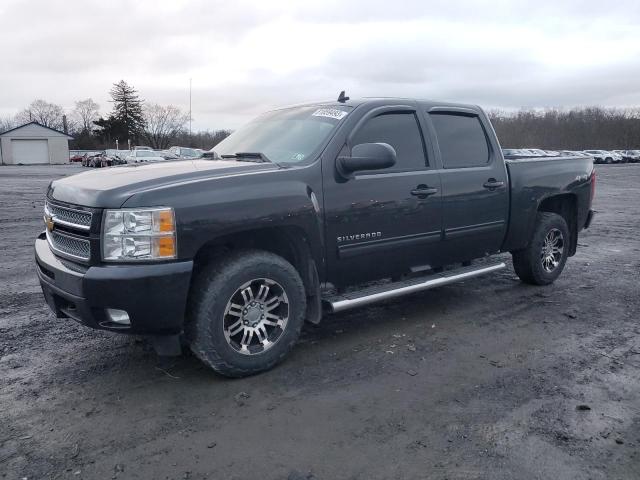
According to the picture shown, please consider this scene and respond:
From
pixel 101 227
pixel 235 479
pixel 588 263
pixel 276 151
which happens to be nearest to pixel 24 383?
pixel 101 227

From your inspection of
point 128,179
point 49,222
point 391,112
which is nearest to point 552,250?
point 391,112

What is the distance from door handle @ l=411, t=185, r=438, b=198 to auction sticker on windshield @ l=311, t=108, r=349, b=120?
87cm

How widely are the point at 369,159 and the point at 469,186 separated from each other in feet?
4.74

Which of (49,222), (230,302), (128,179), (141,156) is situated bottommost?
(230,302)

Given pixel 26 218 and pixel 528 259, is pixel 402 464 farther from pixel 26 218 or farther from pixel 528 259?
pixel 26 218

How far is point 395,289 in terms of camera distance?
14.9ft

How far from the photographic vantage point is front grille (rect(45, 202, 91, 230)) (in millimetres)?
3432

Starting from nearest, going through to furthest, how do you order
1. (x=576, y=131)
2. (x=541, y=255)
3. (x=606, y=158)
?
(x=541, y=255) < (x=606, y=158) < (x=576, y=131)

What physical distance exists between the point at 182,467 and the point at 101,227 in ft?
4.87

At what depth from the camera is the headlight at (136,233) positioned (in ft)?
10.8

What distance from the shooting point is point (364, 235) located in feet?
14.2

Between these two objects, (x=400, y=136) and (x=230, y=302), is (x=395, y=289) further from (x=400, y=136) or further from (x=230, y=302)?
(x=230, y=302)

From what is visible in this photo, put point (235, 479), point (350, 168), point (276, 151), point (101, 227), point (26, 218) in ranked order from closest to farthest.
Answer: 1. point (235, 479)
2. point (101, 227)
3. point (350, 168)
4. point (276, 151)
5. point (26, 218)

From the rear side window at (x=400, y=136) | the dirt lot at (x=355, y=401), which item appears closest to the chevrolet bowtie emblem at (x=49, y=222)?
the dirt lot at (x=355, y=401)
